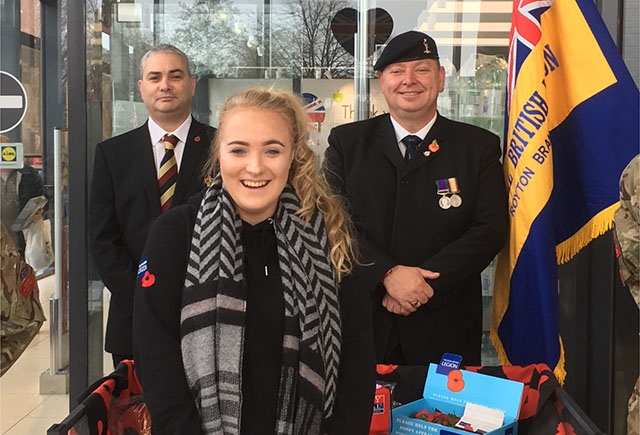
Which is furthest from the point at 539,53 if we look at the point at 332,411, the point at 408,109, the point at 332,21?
the point at 332,411

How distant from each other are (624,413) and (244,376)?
2.12m

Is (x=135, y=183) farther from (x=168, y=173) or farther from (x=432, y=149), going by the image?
(x=432, y=149)

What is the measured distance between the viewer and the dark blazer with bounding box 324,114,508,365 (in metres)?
2.52

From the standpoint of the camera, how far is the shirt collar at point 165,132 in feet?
9.20

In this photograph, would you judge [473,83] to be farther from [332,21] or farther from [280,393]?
[280,393]

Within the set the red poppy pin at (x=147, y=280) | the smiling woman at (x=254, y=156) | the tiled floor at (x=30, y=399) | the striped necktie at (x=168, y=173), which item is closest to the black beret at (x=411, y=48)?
the striped necktie at (x=168, y=173)

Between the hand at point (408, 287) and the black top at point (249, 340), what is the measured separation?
2.24ft

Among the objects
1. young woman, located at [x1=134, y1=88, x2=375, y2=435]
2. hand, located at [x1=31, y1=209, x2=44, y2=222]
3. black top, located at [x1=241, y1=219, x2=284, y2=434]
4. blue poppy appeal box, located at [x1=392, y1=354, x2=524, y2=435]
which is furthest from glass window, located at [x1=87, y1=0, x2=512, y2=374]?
black top, located at [x1=241, y1=219, x2=284, y2=434]

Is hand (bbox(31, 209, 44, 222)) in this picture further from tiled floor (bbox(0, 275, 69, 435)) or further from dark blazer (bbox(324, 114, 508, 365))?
dark blazer (bbox(324, 114, 508, 365))

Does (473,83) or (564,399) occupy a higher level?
(473,83)

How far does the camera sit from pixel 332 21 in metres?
3.48

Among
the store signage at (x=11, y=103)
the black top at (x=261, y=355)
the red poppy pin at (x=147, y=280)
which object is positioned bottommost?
the black top at (x=261, y=355)

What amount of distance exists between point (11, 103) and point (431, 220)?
2046 millimetres

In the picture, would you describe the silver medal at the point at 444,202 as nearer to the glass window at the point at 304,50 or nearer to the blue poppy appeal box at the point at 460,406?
the blue poppy appeal box at the point at 460,406
